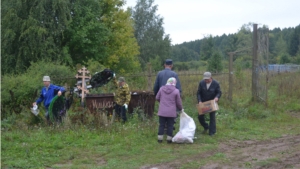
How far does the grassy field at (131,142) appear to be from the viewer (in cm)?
719

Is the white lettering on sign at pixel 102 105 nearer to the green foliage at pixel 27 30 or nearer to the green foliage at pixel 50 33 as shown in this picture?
the green foliage at pixel 50 33

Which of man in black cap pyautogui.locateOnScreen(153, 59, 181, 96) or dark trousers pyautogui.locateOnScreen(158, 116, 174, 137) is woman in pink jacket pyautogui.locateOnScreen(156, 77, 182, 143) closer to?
dark trousers pyautogui.locateOnScreen(158, 116, 174, 137)

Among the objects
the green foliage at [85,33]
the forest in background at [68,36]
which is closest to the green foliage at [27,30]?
the forest in background at [68,36]

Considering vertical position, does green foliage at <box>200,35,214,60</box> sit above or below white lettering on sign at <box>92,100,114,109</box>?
above

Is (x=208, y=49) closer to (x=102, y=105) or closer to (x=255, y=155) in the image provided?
(x=102, y=105)

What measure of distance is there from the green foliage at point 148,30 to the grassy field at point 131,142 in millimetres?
45777

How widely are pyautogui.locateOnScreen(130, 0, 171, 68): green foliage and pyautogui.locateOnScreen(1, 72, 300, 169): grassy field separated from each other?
150 feet

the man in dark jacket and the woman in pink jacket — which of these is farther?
the man in dark jacket

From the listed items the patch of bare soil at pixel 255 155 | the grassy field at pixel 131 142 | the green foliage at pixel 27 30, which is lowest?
the patch of bare soil at pixel 255 155

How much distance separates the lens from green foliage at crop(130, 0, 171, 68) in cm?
5816

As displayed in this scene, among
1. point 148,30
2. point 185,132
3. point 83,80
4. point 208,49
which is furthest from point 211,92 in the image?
point 208,49

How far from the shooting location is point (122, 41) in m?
39.6

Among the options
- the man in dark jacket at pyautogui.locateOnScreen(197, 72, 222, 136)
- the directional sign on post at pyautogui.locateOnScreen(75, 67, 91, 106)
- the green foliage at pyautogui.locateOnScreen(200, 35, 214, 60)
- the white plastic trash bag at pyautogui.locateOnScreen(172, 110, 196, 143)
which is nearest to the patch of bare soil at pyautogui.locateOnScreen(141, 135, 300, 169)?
the white plastic trash bag at pyautogui.locateOnScreen(172, 110, 196, 143)

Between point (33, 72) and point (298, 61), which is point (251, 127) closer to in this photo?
point (33, 72)
